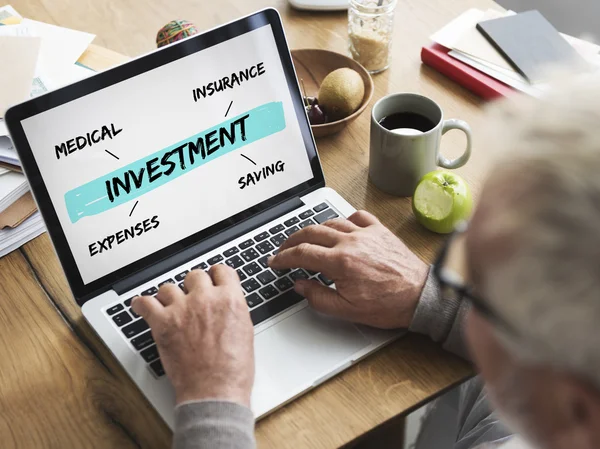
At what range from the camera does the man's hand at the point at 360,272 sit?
83 cm

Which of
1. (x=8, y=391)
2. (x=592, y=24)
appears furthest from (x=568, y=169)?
(x=592, y=24)

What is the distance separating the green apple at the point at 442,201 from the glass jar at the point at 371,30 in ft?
1.21

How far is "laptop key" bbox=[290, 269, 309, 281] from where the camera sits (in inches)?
35.4

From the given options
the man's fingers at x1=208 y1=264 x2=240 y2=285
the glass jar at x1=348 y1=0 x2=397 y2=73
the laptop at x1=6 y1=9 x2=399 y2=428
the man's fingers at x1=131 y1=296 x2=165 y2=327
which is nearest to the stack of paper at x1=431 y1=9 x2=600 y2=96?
the glass jar at x1=348 y1=0 x2=397 y2=73

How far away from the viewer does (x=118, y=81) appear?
84cm

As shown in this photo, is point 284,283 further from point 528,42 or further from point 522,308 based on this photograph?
point 528,42

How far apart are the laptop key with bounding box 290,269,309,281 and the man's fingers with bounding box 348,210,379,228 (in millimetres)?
103

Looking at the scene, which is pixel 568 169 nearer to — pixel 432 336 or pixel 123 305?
pixel 432 336

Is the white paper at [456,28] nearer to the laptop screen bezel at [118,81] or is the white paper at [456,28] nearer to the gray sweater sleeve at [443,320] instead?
the laptop screen bezel at [118,81]

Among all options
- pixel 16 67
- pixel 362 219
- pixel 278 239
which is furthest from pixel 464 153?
pixel 16 67

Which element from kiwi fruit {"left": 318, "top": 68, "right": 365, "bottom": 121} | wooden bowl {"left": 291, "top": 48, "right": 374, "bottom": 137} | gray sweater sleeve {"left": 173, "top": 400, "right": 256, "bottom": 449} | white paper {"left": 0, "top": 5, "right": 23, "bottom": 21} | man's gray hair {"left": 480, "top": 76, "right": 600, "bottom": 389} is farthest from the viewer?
white paper {"left": 0, "top": 5, "right": 23, "bottom": 21}

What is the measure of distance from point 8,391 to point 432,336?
20.9 inches

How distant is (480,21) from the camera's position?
131 centimetres

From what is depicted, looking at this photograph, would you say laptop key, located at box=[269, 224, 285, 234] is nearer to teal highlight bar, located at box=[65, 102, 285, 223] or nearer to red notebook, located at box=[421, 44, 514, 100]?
teal highlight bar, located at box=[65, 102, 285, 223]
